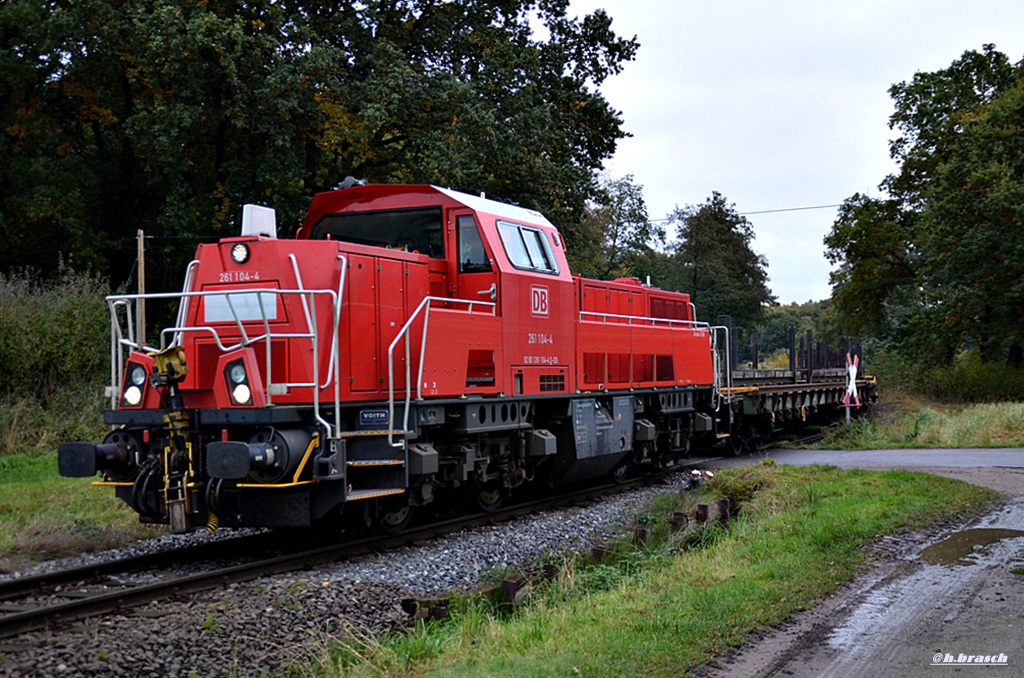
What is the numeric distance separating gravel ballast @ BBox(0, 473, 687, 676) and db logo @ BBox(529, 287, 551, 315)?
3.21 m

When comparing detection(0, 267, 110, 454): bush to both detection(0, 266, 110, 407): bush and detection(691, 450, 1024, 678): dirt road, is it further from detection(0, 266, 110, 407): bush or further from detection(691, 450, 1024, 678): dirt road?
detection(691, 450, 1024, 678): dirt road

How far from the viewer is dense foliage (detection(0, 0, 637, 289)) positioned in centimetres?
2034

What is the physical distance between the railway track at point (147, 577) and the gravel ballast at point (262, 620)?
0.21 m

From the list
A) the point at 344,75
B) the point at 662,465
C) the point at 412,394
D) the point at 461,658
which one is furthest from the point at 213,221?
the point at 461,658

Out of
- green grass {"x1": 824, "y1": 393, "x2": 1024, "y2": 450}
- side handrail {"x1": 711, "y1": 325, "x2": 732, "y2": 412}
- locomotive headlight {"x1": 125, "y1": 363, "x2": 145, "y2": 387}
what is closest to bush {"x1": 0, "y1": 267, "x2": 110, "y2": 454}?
locomotive headlight {"x1": 125, "y1": 363, "x2": 145, "y2": 387}

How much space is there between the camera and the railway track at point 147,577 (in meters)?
7.21

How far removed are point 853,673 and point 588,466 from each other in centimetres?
820

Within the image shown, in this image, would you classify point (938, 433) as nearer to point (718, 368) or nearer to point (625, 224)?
point (718, 368)

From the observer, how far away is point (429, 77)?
70.5 ft

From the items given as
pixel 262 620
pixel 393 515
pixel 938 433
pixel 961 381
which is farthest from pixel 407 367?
pixel 961 381

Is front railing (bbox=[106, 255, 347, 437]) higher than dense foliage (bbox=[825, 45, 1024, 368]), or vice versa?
dense foliage (bbox=[825, 45, 1024, 368])

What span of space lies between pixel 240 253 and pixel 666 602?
18.2ft

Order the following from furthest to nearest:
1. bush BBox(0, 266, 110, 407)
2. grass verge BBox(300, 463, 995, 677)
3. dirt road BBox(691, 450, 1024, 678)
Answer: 1. bush BBox(0, 266, 110, 407)
2. grass verge BBox(300, 463, 995, 677)
3. dirt road BBox(691, 450, 1024, 678)

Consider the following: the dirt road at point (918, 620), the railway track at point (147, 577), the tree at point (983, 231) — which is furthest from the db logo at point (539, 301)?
the tree at point (983, 231)
